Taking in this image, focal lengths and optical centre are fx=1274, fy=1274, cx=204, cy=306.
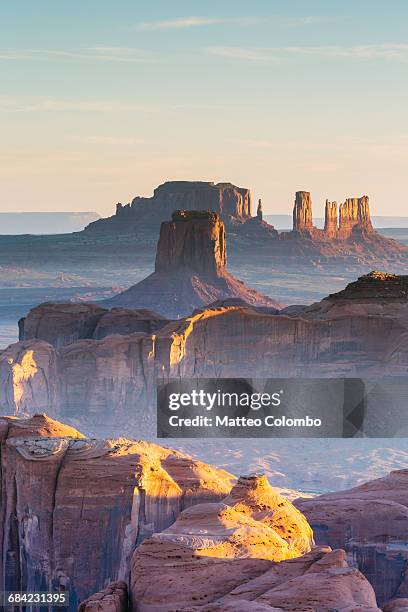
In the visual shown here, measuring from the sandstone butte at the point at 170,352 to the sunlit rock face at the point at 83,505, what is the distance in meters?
44.4

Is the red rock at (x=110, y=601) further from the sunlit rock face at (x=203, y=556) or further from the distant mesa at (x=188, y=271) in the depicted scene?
the distant mesa at (x=188, y=271)

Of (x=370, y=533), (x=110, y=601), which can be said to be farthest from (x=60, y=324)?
(x=110, y=601)

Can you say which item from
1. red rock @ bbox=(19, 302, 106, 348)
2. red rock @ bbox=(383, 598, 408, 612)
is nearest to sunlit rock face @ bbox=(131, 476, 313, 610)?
red rock @ bbox=(383, 598, 408, 612)

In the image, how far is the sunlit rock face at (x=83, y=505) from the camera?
89.6 feet

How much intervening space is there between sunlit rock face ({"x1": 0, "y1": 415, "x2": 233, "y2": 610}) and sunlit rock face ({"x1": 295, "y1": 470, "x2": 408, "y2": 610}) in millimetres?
2418

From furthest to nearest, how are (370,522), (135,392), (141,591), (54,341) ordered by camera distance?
(54,341), (135,392), (370,522), (141,591)

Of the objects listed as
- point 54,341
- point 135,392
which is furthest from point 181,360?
point 54,341

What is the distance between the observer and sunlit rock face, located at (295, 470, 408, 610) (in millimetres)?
27188

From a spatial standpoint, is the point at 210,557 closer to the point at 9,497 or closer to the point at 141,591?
the point at 141,591

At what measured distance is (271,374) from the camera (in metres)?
81.8

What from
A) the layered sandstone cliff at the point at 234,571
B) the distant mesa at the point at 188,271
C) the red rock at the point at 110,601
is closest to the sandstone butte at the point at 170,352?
the layered sandstone cliff at the point at 234,571

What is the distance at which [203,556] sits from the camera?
21562mm

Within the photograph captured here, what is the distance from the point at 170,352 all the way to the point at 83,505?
48.9m

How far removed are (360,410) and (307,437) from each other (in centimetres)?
559
